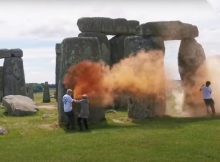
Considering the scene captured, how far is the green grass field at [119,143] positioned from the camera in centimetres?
1388

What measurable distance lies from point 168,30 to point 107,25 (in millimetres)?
8243

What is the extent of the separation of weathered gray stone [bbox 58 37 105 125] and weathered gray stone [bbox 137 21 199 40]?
3.11 metres

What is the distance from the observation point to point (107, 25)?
105ft

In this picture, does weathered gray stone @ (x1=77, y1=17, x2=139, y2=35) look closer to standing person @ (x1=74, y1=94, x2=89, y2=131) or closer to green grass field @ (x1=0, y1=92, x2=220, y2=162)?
green grass field @ (x1=0, y1=92, x2=220, y2=162)

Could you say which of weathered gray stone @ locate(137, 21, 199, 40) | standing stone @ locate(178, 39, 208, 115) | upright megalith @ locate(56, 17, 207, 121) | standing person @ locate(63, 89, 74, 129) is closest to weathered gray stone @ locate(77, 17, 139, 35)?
upright megalith @ locate(56, 17, 207, 121)

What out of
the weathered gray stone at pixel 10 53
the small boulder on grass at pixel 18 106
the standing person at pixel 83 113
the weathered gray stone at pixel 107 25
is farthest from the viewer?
the weathered gray stone at pixel 10 53

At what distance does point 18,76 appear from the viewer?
129 feet

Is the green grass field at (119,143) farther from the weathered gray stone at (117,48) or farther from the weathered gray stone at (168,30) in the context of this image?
the weathered gray stone at (117,48)

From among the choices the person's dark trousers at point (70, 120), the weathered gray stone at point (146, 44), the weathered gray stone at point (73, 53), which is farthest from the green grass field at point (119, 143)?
the weathered gray stone at point (146, 44)

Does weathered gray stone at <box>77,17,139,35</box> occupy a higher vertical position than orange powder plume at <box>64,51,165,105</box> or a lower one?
higher

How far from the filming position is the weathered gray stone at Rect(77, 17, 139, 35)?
31.2m

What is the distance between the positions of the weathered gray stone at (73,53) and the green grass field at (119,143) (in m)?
1.38

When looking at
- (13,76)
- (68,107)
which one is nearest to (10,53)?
(13,76)

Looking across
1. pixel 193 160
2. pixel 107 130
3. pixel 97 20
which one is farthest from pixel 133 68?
pixel 193 160
